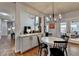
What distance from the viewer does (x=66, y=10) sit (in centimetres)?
406

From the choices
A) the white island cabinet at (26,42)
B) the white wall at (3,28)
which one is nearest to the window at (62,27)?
the white island cabinet at (26,42)

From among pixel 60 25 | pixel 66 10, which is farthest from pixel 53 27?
pixel 66 10

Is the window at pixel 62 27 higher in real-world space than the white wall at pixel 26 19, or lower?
lower

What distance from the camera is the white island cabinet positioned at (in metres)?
4.13

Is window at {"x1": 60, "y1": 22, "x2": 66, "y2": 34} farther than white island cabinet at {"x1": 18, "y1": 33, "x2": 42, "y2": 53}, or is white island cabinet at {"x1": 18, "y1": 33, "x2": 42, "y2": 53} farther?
white island cabinet at {"x1": 18, "y1": 33, "x2": 42, "y2": 53}

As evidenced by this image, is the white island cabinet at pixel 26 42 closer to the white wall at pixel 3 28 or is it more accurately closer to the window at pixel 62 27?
the white wall at pixel 3 28

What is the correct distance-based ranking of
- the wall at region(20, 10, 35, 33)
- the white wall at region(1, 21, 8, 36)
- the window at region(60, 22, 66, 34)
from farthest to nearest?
the wall at region(20, 10, 35, 33)
the window at region(60, 22, 66, 34)
the white wall at region(1, 21, 8, 36)

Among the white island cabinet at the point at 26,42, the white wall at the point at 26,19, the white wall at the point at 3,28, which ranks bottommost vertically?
the white island cabinet at the point at 26,42

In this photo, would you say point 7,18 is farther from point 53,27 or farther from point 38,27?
point 53,27

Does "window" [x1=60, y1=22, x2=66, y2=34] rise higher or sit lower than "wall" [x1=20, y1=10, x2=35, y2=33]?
lower

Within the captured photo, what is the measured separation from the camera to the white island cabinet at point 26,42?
4.13 meters

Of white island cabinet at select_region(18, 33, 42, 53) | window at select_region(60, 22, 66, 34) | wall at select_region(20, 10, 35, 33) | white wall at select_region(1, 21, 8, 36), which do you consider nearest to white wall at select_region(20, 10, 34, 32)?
wall at select_region(20, 10, 35, 33)

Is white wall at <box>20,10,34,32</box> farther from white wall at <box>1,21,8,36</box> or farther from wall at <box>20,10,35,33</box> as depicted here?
white wall at <box>1,21,8,36</box>

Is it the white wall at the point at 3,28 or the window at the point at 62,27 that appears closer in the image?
the white wall at the point at 3,28
